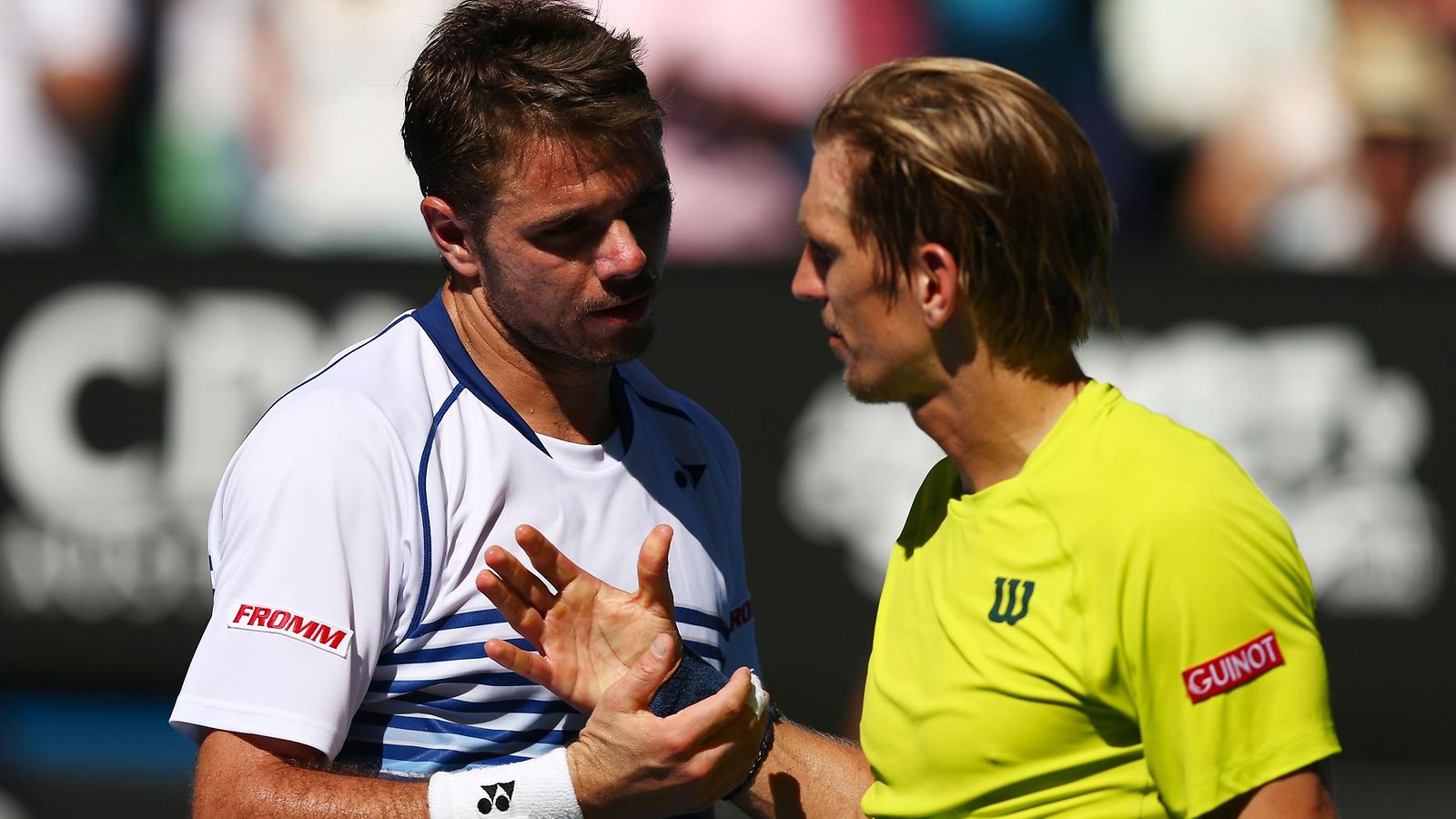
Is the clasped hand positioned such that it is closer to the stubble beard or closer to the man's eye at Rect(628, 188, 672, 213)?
the stubble beard

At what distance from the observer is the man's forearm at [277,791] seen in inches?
90.4

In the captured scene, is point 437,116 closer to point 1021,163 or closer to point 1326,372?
point 1021,163

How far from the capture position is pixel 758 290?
5.40 m

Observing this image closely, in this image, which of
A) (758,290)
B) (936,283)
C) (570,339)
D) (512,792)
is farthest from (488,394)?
(758,290)

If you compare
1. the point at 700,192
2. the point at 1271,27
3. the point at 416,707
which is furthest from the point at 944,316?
the point at 1271,27

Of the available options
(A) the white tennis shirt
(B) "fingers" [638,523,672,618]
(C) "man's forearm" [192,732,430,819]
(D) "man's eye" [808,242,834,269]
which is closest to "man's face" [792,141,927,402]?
(D) "man's eye" [808,242,834,269]

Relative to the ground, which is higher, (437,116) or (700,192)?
(437,116)

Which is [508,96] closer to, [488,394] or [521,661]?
[488,394]

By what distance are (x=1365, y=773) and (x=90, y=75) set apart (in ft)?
14.8

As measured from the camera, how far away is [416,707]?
99.0 inches

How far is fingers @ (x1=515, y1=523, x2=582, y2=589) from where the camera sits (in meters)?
2.34

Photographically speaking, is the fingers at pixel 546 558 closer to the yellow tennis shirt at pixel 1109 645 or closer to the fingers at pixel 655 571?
the fingers at pixel 655 571

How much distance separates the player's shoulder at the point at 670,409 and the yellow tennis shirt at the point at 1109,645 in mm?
917

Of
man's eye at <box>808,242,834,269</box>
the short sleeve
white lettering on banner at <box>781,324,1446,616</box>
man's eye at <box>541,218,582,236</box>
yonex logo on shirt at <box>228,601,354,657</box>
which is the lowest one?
white lettering on banner at <box>781,324,1446,616</box>
